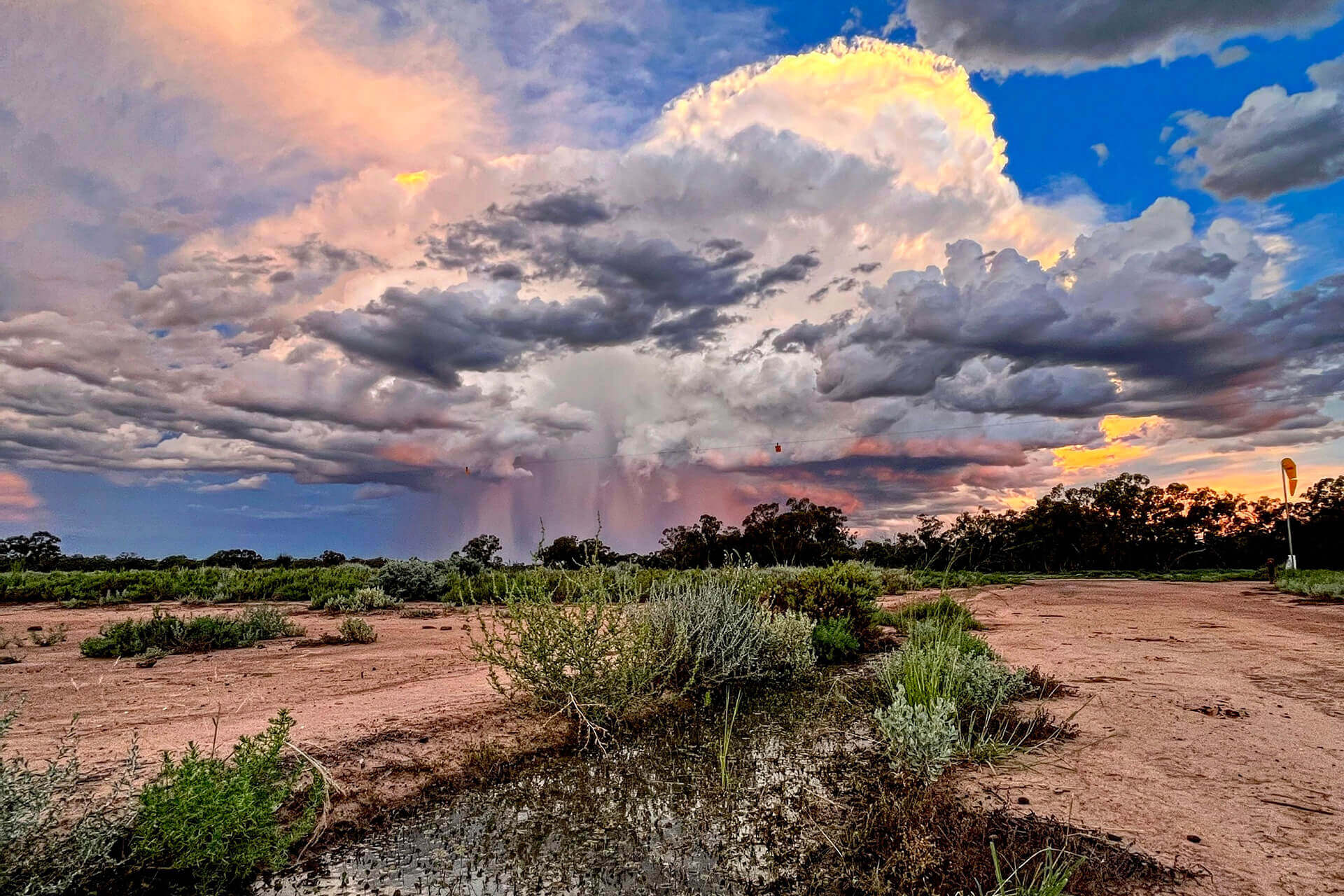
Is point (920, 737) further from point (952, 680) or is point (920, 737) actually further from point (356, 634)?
point (356, 634)

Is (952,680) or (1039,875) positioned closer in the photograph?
(1039,875)

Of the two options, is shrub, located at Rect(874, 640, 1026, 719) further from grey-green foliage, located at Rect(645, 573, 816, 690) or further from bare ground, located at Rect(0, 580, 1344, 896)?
grey-green foliage, located at Rect(645, 573, 816, 690)

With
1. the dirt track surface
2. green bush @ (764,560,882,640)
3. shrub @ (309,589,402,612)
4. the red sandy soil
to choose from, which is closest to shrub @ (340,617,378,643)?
the red sandy soil

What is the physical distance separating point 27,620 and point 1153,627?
19.9 meters

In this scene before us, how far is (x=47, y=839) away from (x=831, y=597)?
29.0 ft

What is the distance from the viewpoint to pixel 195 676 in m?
8.08

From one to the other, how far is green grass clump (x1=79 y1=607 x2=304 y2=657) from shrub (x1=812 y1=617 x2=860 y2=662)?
317 inches

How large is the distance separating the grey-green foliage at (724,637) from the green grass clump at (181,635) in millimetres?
6549

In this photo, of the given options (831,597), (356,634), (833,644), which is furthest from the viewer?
(356,634)

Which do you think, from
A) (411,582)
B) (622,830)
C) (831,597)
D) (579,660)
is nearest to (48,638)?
(411,582)

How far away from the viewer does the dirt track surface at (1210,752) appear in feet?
11.9

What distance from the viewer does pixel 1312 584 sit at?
1731 cm

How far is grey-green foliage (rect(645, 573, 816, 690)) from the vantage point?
7.46 meters

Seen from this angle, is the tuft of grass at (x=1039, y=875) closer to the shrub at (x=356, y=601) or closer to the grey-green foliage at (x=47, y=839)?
the grey-green foliage at (x=47, y=839)
